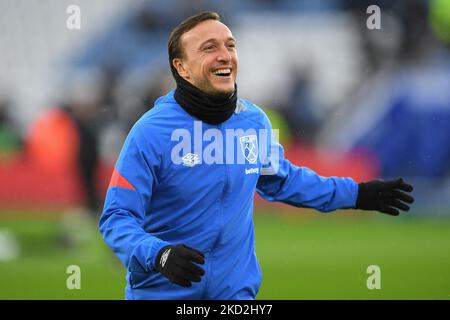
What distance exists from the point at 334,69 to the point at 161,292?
12435mm

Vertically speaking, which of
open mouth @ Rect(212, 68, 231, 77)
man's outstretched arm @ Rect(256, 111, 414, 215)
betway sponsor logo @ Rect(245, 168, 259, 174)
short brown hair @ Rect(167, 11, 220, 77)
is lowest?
man's outstretched arm @ Rect(256, 111, 414, 215)

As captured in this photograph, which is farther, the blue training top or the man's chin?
the man's chin

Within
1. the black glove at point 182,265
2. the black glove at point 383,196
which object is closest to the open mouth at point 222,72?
the black glove at point 182,265

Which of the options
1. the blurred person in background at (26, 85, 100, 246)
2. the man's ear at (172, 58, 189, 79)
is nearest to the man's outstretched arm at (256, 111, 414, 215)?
the man's ear at (172, 58, 189, 79)

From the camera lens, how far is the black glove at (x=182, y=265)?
3525 millimetres

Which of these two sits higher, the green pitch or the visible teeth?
the visible teeth

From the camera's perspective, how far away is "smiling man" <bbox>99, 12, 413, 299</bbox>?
12.7 feet

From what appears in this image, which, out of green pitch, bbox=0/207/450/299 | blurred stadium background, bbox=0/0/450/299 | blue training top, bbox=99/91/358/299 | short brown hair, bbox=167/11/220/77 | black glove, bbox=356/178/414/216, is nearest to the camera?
blue training top, bbox=99/91/358/299

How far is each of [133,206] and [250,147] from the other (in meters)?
0.66

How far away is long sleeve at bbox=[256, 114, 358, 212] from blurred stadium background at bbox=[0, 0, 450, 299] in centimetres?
344

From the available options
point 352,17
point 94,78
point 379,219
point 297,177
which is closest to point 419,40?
point 352,17

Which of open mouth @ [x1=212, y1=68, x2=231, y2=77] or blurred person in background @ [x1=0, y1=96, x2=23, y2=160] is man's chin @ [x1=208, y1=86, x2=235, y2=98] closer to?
open mouth @ [x1=212, y1=68, x2=231, y2=77]

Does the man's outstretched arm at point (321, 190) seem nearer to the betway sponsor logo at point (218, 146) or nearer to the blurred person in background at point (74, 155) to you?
the betway sponsor logo at point (218, 146)

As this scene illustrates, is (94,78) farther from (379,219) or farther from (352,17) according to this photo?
(379,219)
